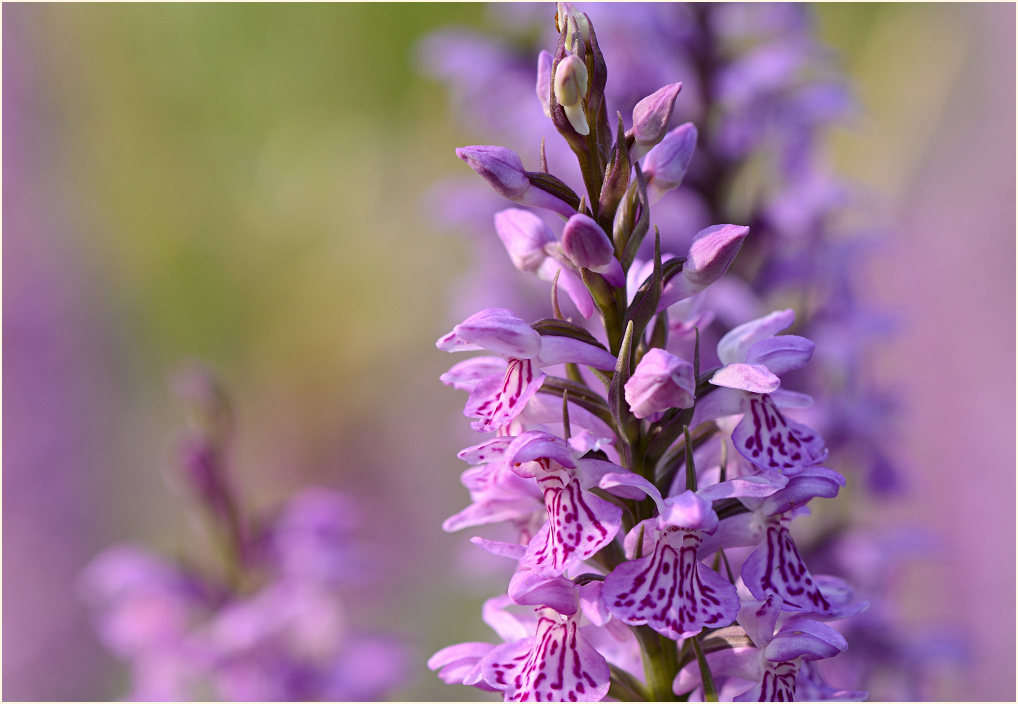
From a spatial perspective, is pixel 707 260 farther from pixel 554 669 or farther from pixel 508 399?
pixel 554 669

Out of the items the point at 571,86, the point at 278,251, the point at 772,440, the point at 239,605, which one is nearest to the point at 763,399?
the point at 772,440

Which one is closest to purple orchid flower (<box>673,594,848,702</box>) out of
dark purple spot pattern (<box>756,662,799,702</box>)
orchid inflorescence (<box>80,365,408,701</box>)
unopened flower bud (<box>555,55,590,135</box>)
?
dark purple spot pattern (<box>756,662,799,702</box>)

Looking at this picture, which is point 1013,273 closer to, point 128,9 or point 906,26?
point 906,26

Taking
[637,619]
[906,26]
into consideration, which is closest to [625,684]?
[637,619]

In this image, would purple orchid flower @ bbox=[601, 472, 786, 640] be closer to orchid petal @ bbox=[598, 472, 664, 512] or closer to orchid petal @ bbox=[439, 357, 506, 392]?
orchid petal @ bbox=[598, 472, 664, 512]

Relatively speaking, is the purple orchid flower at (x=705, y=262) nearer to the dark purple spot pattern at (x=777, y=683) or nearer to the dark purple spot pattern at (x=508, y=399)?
the dark purple spot pattern at (x=508, y=399)

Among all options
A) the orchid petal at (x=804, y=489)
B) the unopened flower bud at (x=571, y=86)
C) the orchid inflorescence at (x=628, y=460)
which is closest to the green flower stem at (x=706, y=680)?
the orchid inflorescence at (x=628, y=460)
